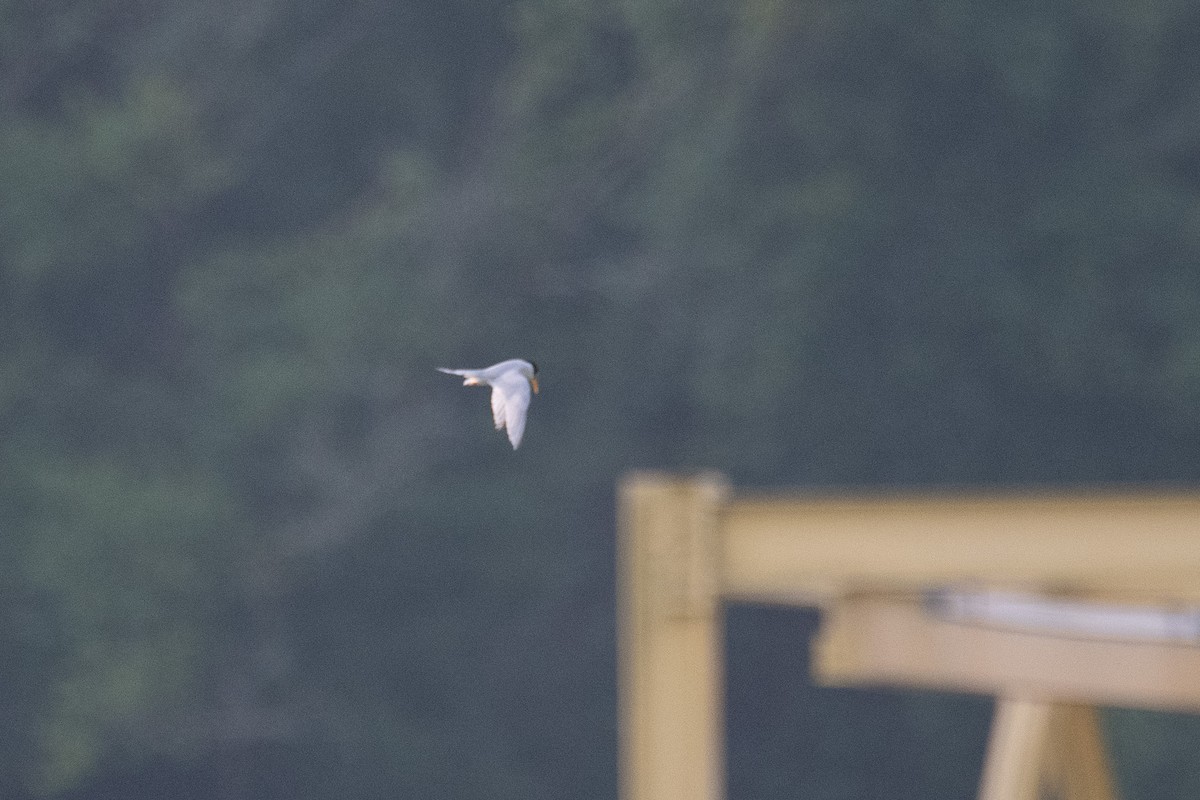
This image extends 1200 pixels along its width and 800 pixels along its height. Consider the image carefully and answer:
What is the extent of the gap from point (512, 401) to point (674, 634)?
1.91 meters

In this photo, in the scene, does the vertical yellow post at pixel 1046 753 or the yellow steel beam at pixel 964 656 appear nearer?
the yellow steel beam at pixel 964 656

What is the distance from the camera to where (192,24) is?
63.9ft

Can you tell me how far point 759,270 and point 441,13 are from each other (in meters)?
3.56

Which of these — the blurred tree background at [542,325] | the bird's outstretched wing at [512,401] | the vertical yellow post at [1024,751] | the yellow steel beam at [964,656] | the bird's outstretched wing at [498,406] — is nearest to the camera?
the bird's outstretched wing at [512,401]

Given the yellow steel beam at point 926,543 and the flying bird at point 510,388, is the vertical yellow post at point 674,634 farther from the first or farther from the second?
the flying bird at point 510,388

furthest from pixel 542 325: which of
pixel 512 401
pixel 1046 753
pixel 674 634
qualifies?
pixel 512 401

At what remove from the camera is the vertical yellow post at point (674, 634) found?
7.11 meters

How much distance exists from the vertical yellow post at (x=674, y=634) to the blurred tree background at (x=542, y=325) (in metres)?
10.6

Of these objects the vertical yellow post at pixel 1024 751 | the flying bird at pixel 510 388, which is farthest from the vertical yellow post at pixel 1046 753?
the flying bird at pixel 510 388

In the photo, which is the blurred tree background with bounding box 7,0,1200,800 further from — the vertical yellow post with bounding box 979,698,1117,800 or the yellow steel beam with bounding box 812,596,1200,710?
the yellow steel beam with bounding box 812,596,1200,710

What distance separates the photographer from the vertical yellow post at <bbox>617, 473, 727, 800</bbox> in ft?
23.3

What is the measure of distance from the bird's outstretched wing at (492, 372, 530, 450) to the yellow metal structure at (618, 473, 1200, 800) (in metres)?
1.54

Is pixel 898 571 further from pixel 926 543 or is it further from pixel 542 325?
pixel 542 325

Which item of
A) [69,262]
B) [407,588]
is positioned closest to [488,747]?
[407,588]
